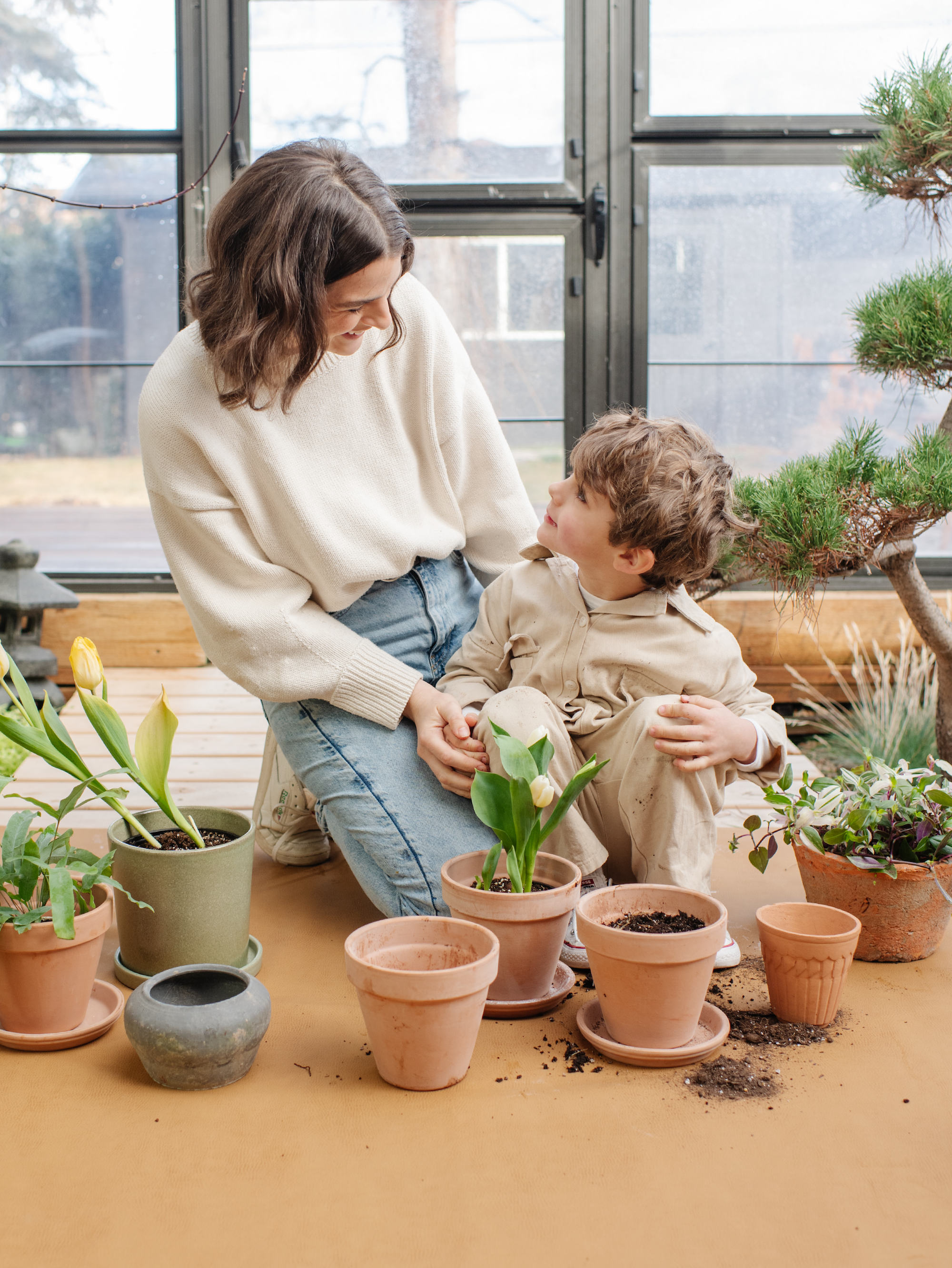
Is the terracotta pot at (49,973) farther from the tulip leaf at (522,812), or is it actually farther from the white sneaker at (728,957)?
the white sneaker at (728,957)

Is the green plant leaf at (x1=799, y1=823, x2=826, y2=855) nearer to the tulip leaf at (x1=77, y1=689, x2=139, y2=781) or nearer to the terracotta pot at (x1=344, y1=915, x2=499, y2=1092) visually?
the terracotta pot at (x1=344, y1=915, x2=499, y2=1092)

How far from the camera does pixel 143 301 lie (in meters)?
3.11

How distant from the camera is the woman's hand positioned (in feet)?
5.03

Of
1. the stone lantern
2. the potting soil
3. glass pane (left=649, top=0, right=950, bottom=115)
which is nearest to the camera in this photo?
the potting soil

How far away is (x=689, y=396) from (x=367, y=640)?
69.7 inches

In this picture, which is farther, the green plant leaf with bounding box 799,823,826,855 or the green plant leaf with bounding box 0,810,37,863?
the green plant leaf with bounding box 799,823,826,855

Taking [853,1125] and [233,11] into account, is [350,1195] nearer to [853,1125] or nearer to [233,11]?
[853,1125]

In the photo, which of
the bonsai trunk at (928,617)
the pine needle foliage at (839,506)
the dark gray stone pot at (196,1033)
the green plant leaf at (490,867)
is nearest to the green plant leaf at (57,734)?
the dark gray stone pot at (196,1033)

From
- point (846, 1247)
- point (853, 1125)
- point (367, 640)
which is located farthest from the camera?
point (367, 640)

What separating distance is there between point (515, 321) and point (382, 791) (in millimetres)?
1888

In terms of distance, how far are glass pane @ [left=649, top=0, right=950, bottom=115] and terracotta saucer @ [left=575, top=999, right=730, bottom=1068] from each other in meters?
2.55

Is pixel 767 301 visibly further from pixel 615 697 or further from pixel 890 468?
pixel 615 697

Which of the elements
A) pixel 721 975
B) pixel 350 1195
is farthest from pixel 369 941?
pixel 721 975

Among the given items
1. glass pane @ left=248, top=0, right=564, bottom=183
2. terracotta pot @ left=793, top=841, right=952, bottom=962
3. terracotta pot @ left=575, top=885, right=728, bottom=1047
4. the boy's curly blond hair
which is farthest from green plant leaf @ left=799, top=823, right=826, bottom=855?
glass pane @ left=248, top=0, right=564, bottom=183
